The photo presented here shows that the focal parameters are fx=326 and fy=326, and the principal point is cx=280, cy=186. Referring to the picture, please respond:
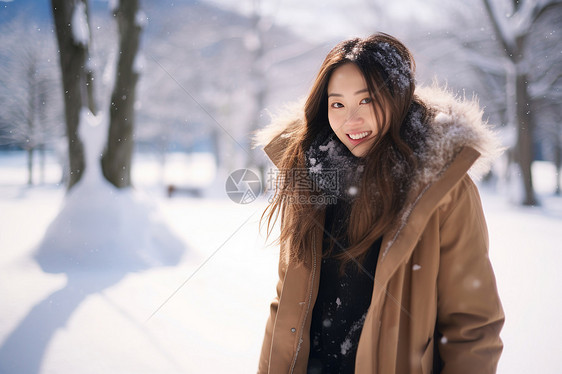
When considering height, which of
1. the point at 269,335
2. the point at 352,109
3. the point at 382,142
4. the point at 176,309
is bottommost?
the point at 176,309

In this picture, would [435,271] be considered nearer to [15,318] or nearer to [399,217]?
[399,217]

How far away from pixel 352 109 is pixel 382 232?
19.1 inches

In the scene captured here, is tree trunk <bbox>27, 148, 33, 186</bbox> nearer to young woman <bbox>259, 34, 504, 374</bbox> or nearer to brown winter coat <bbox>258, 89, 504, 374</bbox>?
young woman <bbox>259, 34, 504, 374</bbox>

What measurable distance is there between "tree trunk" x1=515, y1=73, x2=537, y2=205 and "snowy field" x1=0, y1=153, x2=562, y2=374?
422 centimetres

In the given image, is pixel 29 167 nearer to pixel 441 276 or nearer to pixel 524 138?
pixel 441 276

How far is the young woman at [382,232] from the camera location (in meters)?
1.06

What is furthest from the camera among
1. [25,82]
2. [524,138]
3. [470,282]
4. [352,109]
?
[524,138]

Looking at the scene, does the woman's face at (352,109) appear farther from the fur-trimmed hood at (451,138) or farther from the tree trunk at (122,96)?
the tree trunk at (122,96)

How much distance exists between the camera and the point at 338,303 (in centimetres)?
133

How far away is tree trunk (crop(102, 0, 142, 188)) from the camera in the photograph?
16.5 ft

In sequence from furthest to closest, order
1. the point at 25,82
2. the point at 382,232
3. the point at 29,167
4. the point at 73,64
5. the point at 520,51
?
the point at 29,167
the point at 25,82
the point at 520,51
the point at 73,64
the point at 382,232

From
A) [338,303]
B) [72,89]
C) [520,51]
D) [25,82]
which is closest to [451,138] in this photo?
[338,303]

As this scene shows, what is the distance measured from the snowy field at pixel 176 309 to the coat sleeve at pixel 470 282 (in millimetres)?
1820

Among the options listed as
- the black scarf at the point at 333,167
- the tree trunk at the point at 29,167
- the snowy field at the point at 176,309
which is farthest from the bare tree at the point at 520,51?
the tree trunk at the point at 29,167
